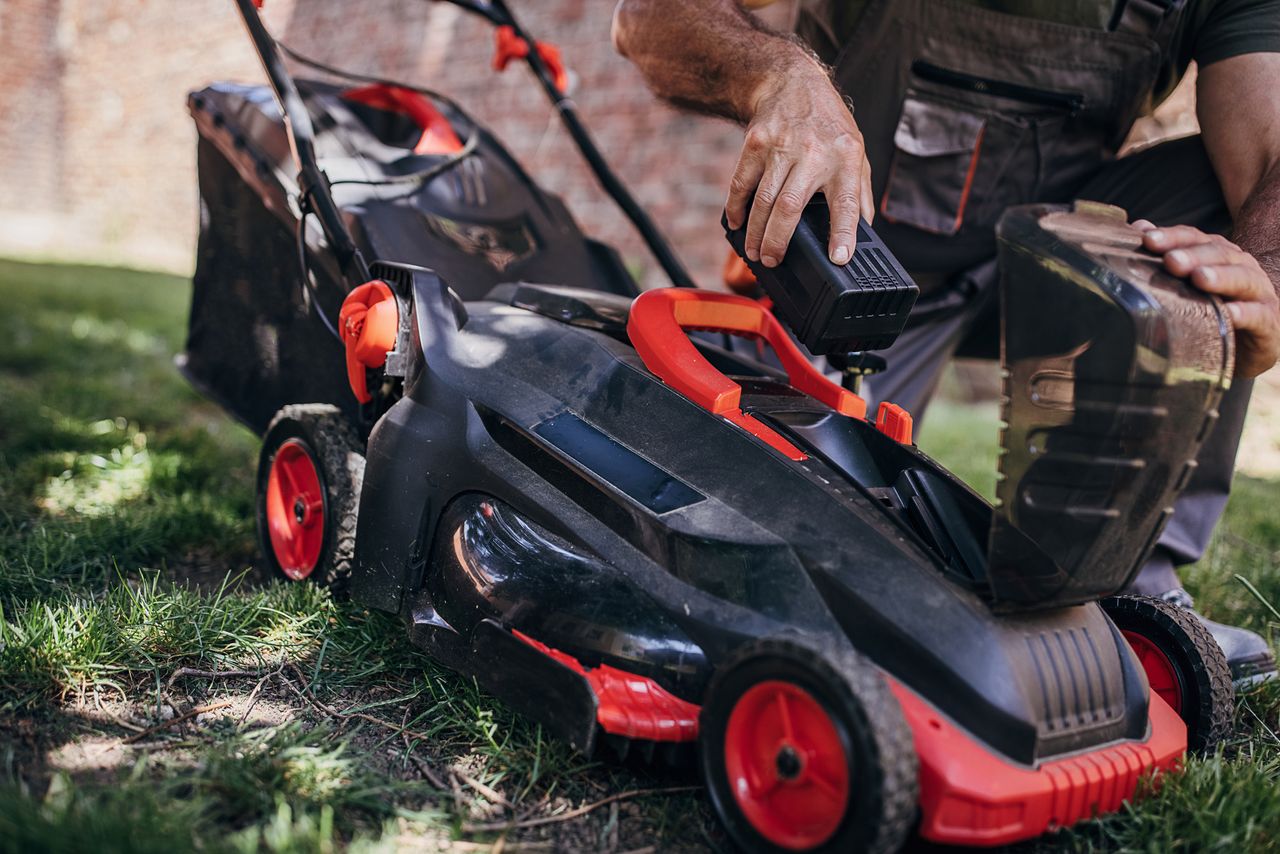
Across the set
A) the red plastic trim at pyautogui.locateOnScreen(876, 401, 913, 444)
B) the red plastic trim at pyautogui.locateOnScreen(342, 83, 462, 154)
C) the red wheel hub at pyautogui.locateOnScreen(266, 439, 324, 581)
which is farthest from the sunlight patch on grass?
the red plastic trim at pyautogui.locateOnScreen(876, 401, 913, 444)

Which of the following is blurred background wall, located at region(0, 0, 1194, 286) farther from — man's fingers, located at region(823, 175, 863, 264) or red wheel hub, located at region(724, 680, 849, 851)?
red wheel hub, located at region(724, 680, 849, 851)

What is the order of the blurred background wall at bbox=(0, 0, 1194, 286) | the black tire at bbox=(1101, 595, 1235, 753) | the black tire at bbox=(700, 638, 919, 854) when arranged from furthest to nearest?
the blurred background wall at bbox=(0, 0, 1194, 286)
the black tire at bbox=(1101, 595, 1235, 753)
the black tire at bbox=(700, 638, 919, 854)

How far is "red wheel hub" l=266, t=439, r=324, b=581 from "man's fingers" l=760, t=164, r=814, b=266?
783 millimetres

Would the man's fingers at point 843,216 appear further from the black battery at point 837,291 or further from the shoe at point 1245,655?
the shoe at point 1245,655

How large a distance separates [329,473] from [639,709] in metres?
0.70

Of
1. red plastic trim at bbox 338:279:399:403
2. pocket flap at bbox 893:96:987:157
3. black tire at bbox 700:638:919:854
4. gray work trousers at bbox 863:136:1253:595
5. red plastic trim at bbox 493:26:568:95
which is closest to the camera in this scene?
black tire at bbox 700:638:919:854

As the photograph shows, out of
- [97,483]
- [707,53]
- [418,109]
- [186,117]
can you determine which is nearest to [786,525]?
[707,53]

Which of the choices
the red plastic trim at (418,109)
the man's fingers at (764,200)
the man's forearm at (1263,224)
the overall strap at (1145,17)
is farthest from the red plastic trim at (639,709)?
the overall strap at (1145,17)

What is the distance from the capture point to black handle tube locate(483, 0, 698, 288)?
2.17m

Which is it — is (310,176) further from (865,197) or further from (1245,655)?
(1245,655)

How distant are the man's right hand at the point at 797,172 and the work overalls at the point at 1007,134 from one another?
1.98 ft

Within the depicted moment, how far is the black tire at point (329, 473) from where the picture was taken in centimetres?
162

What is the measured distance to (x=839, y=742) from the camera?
1000 mm

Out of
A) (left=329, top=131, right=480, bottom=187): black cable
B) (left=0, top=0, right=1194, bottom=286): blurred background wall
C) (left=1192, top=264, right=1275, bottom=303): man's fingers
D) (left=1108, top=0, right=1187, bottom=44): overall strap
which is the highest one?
(left=1108, top=0, right=1187, bottom=44): overall strap
